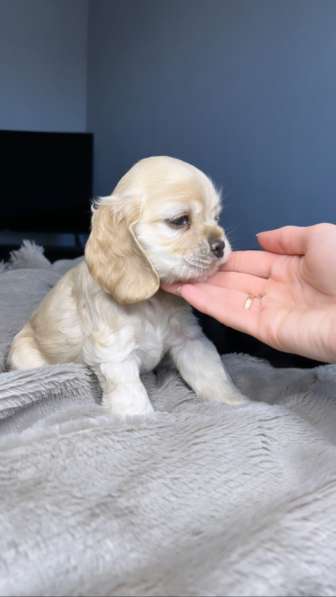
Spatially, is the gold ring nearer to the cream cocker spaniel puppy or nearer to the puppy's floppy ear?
the cream cocker spaniel puppy

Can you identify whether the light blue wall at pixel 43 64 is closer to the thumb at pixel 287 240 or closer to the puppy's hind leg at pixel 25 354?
Answer: the puppy's hind leg at pixel 25 354

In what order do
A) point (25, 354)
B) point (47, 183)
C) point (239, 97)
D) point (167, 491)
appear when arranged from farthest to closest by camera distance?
point (47, 183) < point (239, 97) < point (25, 354) < point (167, 491)

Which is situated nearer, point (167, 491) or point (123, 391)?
point (167, 491)

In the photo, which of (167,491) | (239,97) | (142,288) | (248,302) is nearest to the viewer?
(167,491)

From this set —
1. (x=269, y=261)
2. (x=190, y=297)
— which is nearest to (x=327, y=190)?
(x=269, y=261)

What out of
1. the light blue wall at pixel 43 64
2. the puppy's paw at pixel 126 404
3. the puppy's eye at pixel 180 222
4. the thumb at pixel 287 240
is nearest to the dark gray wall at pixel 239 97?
the light blue wall at pixel 43 64

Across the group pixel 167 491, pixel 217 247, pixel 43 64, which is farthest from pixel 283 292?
pixel 43 64

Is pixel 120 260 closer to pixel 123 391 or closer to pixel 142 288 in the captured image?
pixel 142 288
